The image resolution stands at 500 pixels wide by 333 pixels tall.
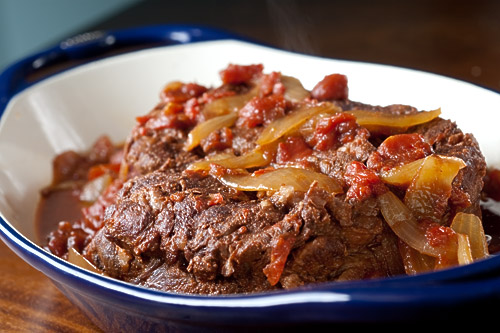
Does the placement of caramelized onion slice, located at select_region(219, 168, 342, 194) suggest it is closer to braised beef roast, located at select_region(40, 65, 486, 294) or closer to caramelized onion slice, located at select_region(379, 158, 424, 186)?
braised beef roast, located at select_region(40, 65, 486, 294)

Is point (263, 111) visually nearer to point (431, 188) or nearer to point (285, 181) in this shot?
point (285, 181)

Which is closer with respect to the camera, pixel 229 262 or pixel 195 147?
pixel 229 262

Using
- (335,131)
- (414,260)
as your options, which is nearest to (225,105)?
(335,131)

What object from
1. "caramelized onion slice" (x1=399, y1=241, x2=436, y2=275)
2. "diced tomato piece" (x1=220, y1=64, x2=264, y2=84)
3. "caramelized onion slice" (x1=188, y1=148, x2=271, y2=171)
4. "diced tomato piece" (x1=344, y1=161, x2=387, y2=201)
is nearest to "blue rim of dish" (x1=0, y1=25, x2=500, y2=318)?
"caramelized onion slice" (x1=399, y1=241, x2=436, y2=275)

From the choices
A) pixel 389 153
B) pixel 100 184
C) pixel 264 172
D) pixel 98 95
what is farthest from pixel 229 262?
pixel 98 95

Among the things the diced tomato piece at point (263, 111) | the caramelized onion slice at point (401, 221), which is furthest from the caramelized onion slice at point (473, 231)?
the diced tomato piece at point (263, 111)

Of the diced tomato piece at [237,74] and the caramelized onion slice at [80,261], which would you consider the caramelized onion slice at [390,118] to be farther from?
the caramelized onion slice at [80,261]

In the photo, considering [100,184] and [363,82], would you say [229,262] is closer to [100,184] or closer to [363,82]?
[100,184]
